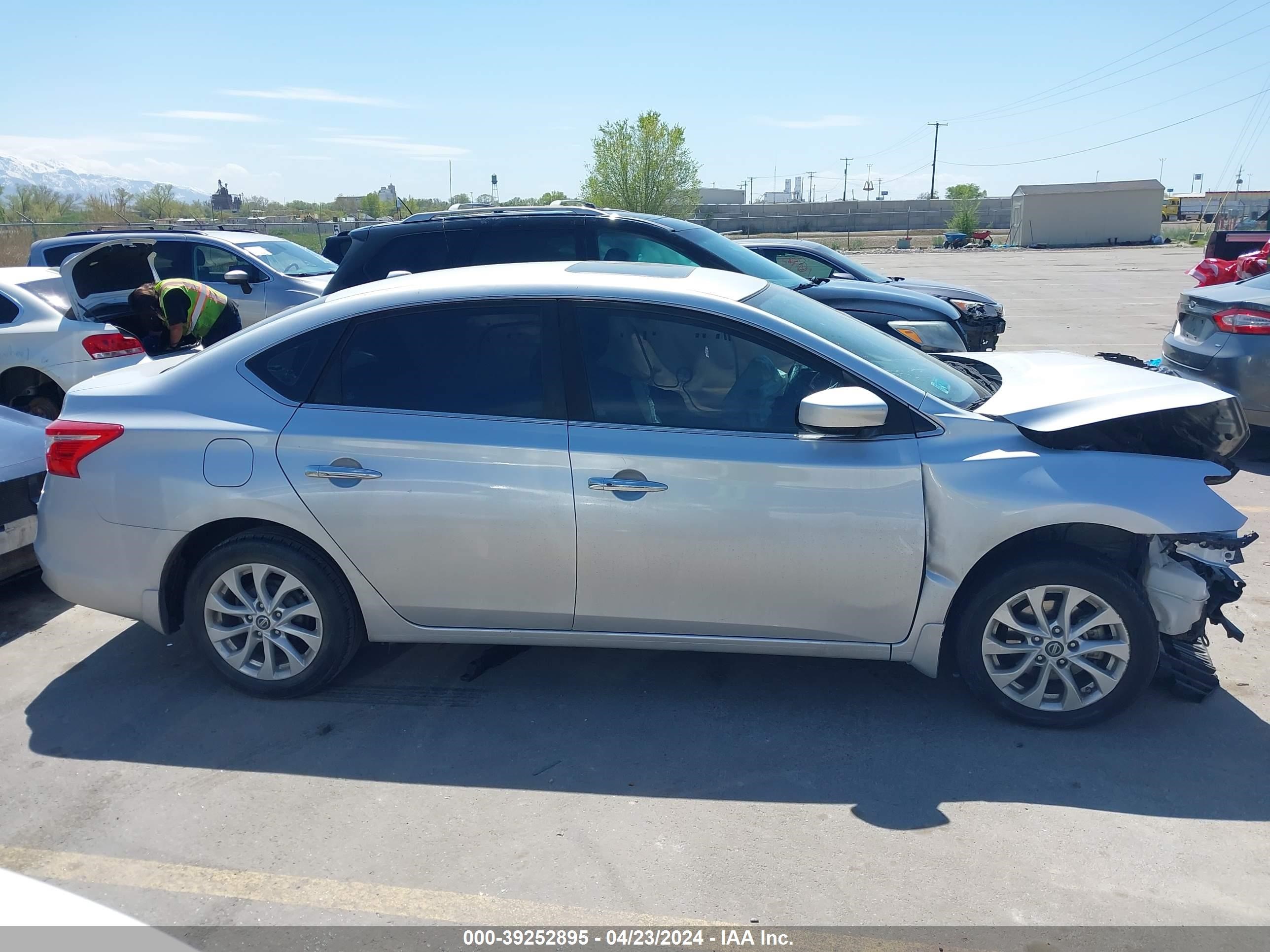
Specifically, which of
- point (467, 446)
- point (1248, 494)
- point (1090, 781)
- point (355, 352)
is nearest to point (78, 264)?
point (355, 352)

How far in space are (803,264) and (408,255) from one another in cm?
554

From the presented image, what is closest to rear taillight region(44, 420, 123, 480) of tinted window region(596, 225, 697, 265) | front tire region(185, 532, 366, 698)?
→ front tire region(185, 532, 366, 698)

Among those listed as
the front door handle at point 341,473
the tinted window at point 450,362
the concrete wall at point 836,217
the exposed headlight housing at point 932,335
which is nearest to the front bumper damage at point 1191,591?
the tinted window at point 450,362

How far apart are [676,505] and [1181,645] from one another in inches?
88.6

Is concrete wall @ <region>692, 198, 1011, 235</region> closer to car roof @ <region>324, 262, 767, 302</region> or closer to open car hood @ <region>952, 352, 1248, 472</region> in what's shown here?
car roof @ <region>324, 262, 767, 302</region>

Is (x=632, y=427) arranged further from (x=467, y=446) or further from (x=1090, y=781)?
(x=1090, y=781)

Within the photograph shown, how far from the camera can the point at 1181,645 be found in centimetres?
420

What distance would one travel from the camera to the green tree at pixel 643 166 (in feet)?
152

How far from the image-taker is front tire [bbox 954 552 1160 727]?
3787 mm

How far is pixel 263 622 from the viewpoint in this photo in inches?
167

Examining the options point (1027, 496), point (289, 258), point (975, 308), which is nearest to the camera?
point (1027, 496)

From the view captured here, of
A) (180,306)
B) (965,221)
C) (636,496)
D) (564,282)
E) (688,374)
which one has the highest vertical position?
(965,221)

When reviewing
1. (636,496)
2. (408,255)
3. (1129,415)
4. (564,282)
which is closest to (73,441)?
(564,282)

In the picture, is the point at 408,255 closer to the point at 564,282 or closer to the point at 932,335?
the point at 564,282
